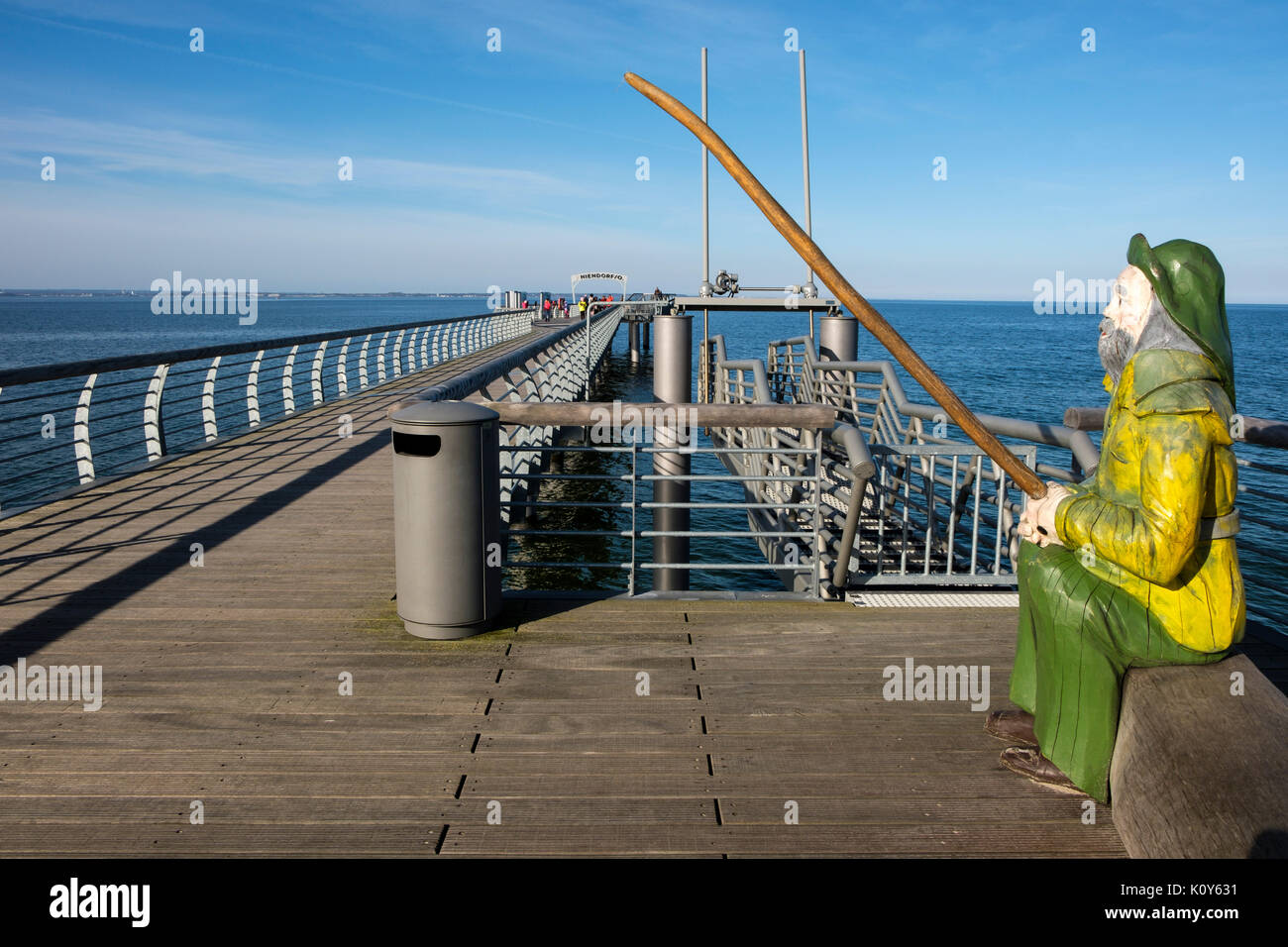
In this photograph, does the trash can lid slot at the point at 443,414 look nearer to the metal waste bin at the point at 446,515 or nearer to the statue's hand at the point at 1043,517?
the metal waste bin at the point at 446,515

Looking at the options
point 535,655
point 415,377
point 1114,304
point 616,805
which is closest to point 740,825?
point 616,805

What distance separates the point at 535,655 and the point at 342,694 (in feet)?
2.94

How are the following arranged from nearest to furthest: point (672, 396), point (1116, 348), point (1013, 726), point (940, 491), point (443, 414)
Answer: point (1116, 348) → point (1013, 726) → point (443, 414) → point (672, 396) → point (940, 491)

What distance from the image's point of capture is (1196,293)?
2.46m

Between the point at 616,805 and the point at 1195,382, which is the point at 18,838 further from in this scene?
the point at 1195,382

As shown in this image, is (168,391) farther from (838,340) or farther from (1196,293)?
(1196,293)

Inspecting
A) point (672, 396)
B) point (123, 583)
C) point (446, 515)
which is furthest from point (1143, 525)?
point (672, 396)

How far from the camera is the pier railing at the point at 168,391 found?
7641 mm

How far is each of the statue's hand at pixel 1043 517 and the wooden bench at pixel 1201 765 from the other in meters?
0.48

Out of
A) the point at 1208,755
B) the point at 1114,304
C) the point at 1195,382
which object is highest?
the point at 1114,304

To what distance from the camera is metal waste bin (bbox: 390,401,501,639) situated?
4.17m

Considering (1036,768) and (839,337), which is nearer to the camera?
(1036,768)

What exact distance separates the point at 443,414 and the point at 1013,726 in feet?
9.26
